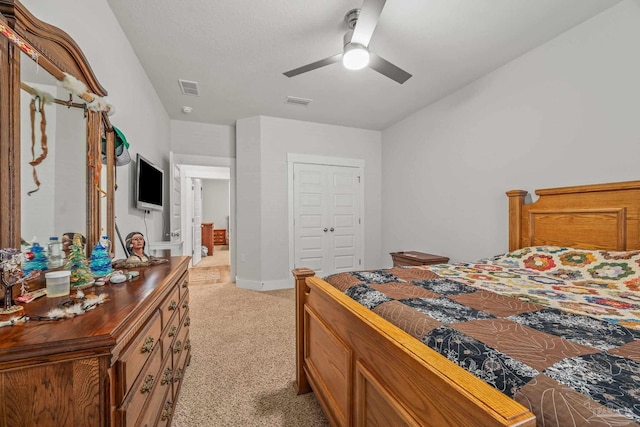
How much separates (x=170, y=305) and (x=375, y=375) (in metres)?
1.11

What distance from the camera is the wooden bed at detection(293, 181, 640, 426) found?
1.84 ft

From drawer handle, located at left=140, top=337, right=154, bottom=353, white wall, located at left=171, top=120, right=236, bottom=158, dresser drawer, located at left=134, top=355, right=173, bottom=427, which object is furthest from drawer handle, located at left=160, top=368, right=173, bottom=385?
white wall, located at left=171, top=120, right=236, bottom=158

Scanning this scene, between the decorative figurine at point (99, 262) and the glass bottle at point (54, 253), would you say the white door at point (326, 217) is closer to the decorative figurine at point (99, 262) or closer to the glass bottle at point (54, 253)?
the decorative figurine at point (99, 262)

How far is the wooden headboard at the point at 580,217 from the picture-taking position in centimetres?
177

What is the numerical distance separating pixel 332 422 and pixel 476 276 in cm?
121

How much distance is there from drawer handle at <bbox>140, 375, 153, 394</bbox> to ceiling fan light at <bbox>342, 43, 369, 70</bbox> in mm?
2242

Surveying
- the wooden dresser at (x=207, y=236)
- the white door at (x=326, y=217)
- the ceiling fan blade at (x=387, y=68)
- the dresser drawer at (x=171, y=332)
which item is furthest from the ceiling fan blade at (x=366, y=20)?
the wooden dresser at (x=207, y=236)

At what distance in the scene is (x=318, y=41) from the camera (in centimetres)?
229

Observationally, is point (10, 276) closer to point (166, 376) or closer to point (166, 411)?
point (166, 376)

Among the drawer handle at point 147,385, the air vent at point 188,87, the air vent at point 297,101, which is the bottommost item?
the drawer handle at point 147,385

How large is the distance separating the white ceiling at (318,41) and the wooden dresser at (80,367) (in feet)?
6.92

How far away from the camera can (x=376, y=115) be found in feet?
13.1

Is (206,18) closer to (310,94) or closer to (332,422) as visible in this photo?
(310,94)

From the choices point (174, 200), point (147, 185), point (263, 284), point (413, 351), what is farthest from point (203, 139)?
point (413, 351)
